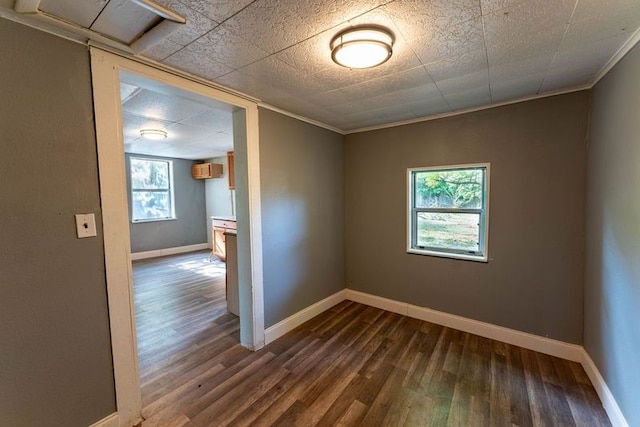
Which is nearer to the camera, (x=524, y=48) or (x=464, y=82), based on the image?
(x=524, y=48)

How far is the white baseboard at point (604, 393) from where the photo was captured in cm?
164

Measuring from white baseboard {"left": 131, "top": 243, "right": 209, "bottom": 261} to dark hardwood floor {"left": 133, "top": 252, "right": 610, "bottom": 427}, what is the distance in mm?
3510

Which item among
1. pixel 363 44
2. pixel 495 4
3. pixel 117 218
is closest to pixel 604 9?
pixel 495 4

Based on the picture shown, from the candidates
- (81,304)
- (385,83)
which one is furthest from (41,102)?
(385,83)

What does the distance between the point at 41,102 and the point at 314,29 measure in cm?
143

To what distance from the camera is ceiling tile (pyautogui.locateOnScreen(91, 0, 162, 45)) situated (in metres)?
1.25

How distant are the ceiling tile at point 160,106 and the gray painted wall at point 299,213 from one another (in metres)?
0.85

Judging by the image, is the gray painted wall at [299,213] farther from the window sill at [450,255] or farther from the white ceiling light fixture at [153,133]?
the white ceiling light fixture at [153,133]

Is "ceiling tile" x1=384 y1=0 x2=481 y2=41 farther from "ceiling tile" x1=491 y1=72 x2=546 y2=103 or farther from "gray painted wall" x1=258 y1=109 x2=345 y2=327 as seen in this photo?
"gray painted wall" x1=258 y1=109 x2=345 y2=327

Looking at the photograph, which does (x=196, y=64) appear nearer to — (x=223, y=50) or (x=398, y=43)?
(x=223, y=50)

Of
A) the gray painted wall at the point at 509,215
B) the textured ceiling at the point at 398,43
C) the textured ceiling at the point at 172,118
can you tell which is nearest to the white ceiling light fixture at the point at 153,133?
the textured ceiling at the point at 172,118

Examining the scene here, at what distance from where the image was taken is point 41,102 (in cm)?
136

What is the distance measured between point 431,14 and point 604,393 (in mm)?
2635

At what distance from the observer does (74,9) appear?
1.25 m
